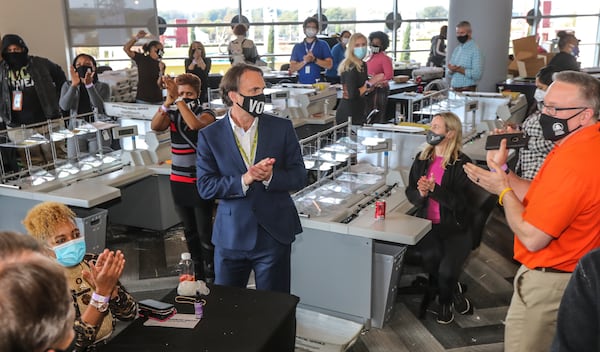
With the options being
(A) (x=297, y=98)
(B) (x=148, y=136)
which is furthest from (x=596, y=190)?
(A) (x=297, y=98)

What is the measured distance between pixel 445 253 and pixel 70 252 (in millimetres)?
2154

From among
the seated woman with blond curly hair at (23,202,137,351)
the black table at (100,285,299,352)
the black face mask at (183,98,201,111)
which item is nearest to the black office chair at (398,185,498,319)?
the black table at (100,285,299,352)

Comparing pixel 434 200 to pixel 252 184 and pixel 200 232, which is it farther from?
pixel 200 232

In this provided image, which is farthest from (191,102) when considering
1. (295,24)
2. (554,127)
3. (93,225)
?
(295,24)

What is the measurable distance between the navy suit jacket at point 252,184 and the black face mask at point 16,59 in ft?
9.46

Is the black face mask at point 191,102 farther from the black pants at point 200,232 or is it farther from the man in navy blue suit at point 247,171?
the man in navy blue suit at point 247,171

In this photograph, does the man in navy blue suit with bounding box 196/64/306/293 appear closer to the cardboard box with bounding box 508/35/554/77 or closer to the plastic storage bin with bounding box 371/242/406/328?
the plastic storage bin with bounding box 371/242/406/328

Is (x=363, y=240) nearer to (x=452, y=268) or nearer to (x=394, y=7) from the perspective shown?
(x=452, y=268)

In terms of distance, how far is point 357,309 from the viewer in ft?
10.9

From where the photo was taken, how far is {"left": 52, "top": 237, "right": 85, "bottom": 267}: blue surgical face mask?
2.08 meters

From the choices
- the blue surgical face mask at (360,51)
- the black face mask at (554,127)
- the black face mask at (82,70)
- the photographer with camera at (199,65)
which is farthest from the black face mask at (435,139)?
the photographer with camera at (199,65)

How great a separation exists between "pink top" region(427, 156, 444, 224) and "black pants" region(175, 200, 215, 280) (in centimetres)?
137

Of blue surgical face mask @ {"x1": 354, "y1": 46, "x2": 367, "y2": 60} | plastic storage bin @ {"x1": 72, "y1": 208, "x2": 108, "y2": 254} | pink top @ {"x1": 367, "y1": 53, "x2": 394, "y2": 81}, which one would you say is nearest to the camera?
plastic storage bin @ {"x1": 72, "y1": 208, "x2": 108, "y2": 254}

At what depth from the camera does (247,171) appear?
2.50 meters
